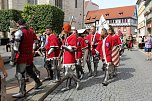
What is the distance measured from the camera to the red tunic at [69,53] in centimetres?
858

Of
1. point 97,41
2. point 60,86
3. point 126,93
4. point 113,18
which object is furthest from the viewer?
point 113,18

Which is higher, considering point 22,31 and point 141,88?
point 22,31

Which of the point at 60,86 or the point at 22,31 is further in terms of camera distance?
the point at 60,86

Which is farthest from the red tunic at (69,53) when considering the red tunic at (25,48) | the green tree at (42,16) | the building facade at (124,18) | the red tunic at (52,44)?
the building facade at (124,18)

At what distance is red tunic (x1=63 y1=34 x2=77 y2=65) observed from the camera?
8.58 meters

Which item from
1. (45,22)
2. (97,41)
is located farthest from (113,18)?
(97,41)

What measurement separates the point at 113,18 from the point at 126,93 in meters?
93.7

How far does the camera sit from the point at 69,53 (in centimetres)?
859

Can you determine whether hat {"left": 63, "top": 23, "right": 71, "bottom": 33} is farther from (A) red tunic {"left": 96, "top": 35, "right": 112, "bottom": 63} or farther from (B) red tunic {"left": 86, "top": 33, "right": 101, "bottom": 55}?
(B) red tunic {"left": 86, "top": 33, "right": 101, "bottom": 55}

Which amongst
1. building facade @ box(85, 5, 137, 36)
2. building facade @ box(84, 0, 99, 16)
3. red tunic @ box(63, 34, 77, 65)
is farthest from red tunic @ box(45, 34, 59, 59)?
building facade @ box(84, 0, 99, 16)

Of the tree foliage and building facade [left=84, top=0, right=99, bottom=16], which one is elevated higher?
building facade [left=84, top=0, right=99, bottom=16]

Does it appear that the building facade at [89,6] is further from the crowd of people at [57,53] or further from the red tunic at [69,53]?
the red tunic at [69,53]

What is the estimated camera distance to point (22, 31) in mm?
7461

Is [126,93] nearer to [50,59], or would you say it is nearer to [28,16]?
[50,59]
